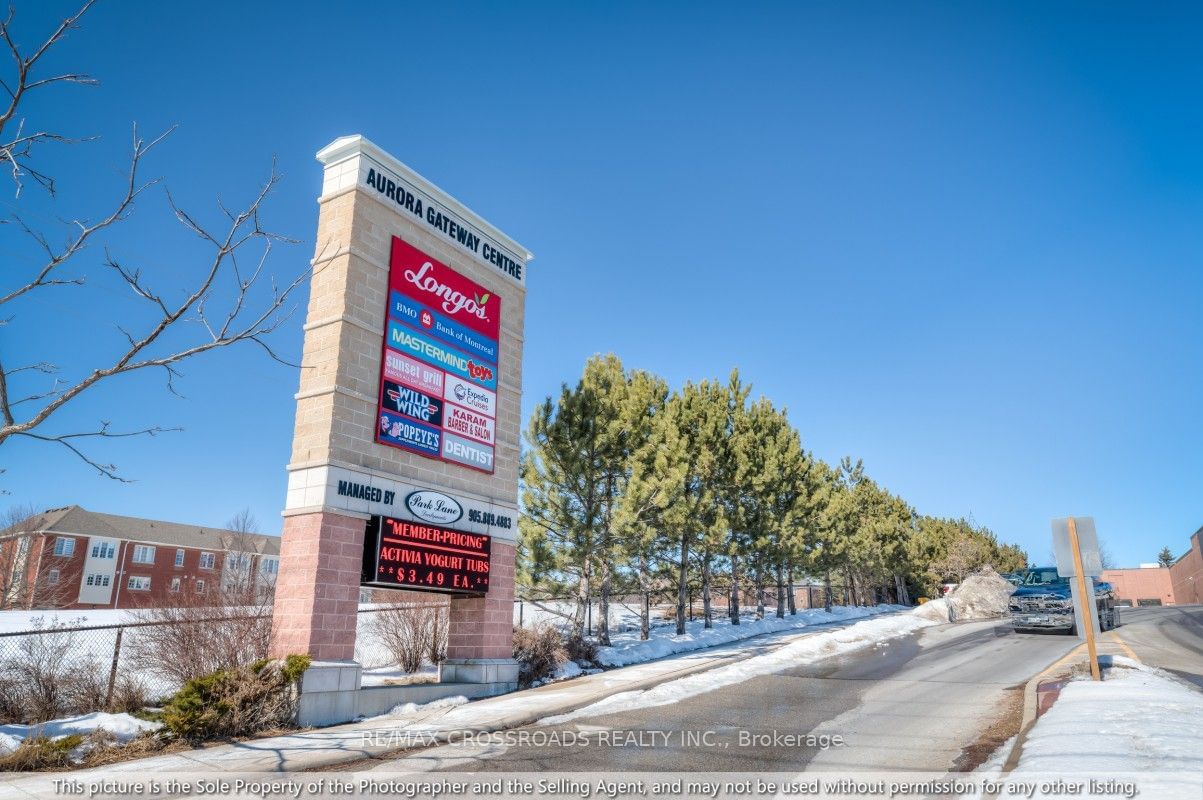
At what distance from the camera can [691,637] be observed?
2555 centimetres

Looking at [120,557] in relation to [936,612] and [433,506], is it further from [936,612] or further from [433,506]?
[936,612]

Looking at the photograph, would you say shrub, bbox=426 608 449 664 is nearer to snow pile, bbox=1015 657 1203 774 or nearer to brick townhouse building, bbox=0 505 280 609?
snow pile, bbox=1015 657 1203 774

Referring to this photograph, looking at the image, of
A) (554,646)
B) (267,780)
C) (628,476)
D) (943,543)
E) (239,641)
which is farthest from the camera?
(943,543)

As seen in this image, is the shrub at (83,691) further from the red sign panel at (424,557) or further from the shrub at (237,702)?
the red sign panel at (424,557)

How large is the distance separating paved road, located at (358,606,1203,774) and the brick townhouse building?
45.1m

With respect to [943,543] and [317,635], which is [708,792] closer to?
[317,635]

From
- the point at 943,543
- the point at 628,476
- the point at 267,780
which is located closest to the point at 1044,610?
the point at 628,476

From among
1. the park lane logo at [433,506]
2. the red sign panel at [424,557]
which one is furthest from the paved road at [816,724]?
the park lane logo at [433,506]

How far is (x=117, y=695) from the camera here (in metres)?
11.9

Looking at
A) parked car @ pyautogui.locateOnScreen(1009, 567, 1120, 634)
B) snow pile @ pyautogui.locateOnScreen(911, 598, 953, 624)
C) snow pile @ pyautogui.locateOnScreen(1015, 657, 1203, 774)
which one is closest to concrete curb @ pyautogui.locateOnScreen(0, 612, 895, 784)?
snow pile @ pyautogui.locateOnScreen(1015, 657, 1203, 774)

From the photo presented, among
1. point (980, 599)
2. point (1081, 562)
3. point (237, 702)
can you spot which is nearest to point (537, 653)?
point (237, 702)

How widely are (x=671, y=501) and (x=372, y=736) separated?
13.4m

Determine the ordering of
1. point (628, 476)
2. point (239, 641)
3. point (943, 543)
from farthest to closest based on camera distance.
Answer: point (943, 543)
point (628, 476)
point (239, 641)

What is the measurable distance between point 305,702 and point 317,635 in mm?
1076
